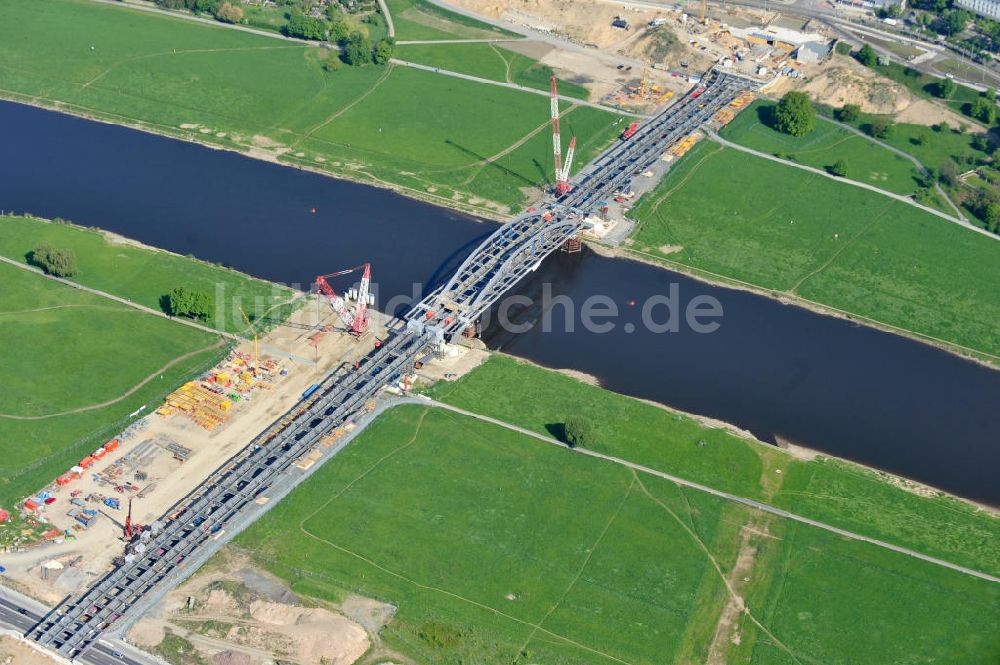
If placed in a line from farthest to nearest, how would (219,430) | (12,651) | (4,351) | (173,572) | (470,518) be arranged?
(4,351)
(219,430)
(470,518)
(173,572)
(12,651)

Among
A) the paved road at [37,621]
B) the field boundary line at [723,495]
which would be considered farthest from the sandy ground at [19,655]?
the field boundary line at [723,495]

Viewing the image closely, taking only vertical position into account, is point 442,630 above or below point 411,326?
below

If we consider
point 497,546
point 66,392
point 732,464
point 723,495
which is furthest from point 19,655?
point 732,464

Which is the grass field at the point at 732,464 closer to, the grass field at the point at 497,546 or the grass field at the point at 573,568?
the grass field at the point at 573,568

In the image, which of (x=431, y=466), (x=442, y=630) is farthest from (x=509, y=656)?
(x=431, y=466)

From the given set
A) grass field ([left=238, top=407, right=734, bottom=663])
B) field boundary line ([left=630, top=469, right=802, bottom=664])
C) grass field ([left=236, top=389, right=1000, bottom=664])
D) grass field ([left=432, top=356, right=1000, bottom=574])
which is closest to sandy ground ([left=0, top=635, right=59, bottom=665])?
grass field ([left=236, top=389, right=1000, bottom=664])

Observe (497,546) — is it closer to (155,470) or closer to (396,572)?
(396,572)

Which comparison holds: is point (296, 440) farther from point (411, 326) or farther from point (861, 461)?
point (861, 461)

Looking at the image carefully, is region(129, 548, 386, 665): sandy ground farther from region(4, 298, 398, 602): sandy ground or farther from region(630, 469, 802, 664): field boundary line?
region(630, 469, 802, 664): field boundary line
